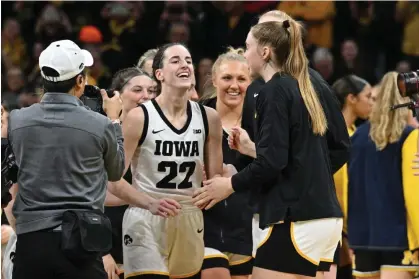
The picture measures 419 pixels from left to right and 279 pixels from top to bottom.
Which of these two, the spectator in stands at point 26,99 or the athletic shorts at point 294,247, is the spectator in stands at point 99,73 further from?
the athletic shorts at point 294,247

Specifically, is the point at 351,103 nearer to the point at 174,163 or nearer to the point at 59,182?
the point at 174,163

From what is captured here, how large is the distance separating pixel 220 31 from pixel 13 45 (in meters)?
3.07

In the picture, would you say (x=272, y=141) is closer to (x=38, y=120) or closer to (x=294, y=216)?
(x=294, y=216)

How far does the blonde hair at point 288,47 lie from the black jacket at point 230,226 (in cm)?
154

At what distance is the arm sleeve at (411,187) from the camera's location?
7688 mm

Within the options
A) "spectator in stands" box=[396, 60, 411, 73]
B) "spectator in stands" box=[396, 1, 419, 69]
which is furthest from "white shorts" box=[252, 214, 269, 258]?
"spectator in stands" box=[396, 1, 419, 69]

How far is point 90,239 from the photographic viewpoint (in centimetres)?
514

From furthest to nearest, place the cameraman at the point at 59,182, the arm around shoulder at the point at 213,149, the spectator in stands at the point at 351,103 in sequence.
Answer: the spectator in stands at the point at 351,103
the arm around shoulder at the point at 213,149
the cameraman at the point at 59,182

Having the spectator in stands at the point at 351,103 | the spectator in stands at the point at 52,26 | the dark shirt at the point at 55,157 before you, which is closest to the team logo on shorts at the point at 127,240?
the dark shirt at the point at 55,157

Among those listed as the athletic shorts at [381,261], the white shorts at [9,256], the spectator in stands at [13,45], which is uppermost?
the spectator in stands at [13,45]

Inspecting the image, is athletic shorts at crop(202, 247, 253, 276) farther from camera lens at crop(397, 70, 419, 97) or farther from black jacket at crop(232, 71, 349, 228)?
camera lens at crop(397, 70, 419, 97)

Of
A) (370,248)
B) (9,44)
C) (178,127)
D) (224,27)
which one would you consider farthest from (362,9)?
(178,127)

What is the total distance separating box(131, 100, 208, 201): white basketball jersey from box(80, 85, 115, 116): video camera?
695 mm

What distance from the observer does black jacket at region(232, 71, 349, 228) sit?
5.49 metres
